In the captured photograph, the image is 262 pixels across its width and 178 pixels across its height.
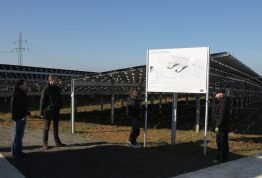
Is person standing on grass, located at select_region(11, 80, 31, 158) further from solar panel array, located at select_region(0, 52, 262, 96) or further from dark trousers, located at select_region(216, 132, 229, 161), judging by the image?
solar panel array, located at select_region(0, 52, 262, 96)

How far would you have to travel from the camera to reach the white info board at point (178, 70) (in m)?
11.3

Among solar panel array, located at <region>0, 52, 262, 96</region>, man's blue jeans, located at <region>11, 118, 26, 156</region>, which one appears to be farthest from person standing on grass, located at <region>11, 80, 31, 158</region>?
solar panel array, located at <region>0, 52, 262, 96</region>

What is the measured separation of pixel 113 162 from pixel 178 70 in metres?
3.52

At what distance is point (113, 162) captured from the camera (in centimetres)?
935

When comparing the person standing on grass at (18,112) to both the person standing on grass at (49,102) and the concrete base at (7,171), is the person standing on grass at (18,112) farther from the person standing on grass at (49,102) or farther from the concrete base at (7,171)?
the person standing on grass at (49,102)

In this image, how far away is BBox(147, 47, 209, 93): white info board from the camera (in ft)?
37.0

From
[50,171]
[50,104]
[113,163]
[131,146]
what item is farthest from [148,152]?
[50,171]

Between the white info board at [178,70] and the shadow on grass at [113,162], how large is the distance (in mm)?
1696

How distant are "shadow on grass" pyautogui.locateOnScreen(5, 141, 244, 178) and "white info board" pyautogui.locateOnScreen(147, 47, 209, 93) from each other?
170 cm

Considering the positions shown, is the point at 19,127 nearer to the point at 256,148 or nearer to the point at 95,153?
the point at 95,153

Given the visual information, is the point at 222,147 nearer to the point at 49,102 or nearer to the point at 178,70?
the point at 178,70

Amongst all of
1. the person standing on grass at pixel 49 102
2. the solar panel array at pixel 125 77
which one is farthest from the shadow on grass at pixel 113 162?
the solar panel array at pixel 125 77

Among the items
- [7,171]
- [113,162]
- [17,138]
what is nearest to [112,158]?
[113,162]

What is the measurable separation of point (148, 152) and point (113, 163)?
1.94 m
